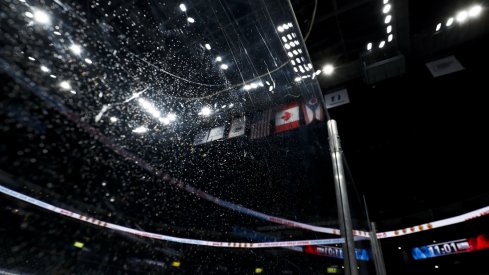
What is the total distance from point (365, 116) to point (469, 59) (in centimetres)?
217

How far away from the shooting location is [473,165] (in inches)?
244

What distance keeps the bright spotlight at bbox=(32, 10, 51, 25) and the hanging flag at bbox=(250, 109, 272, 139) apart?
416 cm

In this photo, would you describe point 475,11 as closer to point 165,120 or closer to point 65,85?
point 165,120

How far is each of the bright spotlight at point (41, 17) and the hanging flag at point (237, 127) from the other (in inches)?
149

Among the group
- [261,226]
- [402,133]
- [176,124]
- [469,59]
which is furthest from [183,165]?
[469,59]

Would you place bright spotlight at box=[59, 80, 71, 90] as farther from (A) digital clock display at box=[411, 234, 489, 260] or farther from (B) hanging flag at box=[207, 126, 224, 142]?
(A) digital clock display at box=[411, 234, 489, 260]

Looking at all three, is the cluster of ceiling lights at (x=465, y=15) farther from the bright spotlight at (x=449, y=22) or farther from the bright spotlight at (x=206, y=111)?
the bright spotlight at (x=206, y=111)

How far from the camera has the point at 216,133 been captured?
4.95m

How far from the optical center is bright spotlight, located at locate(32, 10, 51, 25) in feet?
13.0

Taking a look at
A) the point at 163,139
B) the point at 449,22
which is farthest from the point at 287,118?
the point at 163,139

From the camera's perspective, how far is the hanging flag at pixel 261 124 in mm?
4742

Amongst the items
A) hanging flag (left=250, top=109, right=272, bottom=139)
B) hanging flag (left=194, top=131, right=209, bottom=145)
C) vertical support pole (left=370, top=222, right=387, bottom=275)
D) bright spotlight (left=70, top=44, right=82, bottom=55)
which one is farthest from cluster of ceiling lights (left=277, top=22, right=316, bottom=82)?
bright spotlight (left=70, top=44, right=82, bottom=55)

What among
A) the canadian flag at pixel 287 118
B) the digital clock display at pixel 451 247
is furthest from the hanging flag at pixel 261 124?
the digital clock display at pixel 451 247

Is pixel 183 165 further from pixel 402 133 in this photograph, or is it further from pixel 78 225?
pixel 78 225
